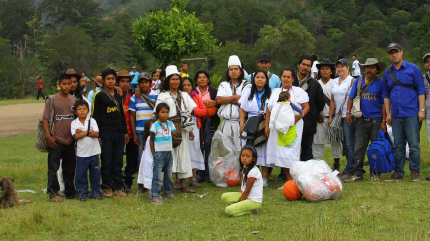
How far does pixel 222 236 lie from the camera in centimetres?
496

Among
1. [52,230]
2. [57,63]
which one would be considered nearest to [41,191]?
[52,230]

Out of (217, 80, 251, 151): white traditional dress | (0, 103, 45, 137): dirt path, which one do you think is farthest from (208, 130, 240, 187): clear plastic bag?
(0, 103, 45, 137): dirt path

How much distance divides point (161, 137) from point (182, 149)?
73 centimetres

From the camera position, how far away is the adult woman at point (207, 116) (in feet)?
27.2

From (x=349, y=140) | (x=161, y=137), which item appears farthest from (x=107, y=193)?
(x=349, y=140)

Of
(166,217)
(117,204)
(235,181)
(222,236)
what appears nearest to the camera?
(222,236)

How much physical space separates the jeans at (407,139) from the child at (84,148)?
14.4 ft

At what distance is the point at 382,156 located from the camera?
285 inches

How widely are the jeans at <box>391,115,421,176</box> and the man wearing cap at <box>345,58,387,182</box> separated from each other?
0.66 ft

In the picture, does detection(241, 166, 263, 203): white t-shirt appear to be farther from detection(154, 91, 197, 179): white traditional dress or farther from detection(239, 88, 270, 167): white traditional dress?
detection(239, 88, 270, 167): white traditional dress

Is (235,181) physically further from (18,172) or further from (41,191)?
(18,172)

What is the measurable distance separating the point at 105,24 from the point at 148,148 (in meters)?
77.5

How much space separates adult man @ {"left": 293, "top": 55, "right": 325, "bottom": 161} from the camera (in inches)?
317

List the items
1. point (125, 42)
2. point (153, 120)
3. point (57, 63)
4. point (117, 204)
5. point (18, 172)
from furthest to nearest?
point (125, 42) < point (57, 63) < point (18, 172) < point (153, 120) < point (117, 204)
